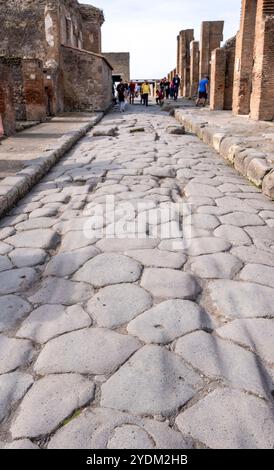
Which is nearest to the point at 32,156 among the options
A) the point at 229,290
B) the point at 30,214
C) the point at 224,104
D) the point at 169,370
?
the point at 30,214

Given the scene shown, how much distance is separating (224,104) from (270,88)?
584 centimetres

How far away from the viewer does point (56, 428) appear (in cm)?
148

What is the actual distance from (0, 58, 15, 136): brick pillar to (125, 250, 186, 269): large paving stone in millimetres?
7271

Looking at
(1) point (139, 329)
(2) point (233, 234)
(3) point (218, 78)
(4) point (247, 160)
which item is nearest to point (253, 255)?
(2) point (233, 234)

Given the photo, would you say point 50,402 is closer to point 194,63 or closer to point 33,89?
point 33,89

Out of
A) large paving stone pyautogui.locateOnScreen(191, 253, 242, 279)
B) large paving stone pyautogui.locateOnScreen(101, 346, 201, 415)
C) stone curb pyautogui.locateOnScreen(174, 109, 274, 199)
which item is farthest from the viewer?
stone curb pyautogui.locateOnScreen(174, 109, 274, 199)

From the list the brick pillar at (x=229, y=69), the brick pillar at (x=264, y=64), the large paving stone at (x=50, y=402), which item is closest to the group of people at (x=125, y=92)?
the brick pillar at (x=229, y=69)

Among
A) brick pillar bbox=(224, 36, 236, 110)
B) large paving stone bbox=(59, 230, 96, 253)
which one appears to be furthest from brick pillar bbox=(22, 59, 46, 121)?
large paving stone bbox=(59, 230, 96, 253)

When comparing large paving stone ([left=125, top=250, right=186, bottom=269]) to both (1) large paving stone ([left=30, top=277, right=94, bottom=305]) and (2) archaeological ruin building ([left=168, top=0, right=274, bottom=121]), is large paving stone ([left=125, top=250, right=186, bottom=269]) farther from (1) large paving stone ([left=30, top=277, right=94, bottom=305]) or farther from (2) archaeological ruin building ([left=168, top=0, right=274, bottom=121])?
(2) archaeological ruin building ([left=168, top=0, right=274, bottom=121])

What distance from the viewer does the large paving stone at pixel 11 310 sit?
218 centimetres

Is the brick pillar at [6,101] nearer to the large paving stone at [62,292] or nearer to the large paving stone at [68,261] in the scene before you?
the large paving stone at [68,261]

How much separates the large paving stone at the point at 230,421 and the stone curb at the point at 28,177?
9.86 ft

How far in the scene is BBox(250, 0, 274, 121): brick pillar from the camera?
399 inches

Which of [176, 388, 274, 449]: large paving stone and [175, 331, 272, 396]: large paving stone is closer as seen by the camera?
[176, 388, 274, 449]: large paving stone
